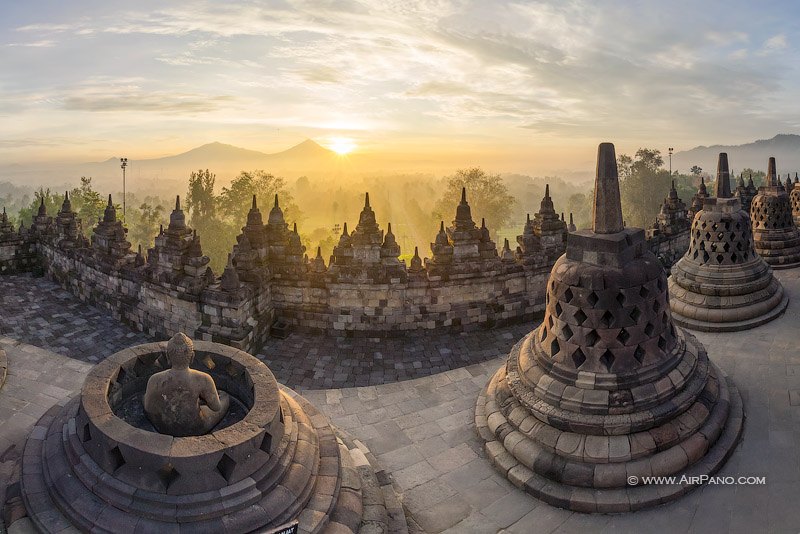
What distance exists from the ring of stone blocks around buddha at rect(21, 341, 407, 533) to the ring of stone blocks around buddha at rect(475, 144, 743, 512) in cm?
222

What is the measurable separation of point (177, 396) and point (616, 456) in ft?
18.4

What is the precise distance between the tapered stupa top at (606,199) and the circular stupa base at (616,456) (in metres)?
2.71

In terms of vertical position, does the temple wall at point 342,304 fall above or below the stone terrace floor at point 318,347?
above

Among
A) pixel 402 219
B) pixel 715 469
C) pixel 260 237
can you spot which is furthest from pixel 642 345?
pixel 402 219

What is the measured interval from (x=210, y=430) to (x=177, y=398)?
27.6 inches

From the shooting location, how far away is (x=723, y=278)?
11.6m

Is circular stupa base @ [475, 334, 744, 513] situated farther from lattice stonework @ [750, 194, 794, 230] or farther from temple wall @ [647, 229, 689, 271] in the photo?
temple wall @ [647, 229, 689, 271]

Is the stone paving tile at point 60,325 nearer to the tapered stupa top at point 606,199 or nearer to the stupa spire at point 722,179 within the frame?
the tapered stupa top at point 606,199

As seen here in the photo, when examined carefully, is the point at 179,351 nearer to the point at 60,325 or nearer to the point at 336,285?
the point at 336,285

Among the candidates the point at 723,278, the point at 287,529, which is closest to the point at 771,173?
the point at 723,278

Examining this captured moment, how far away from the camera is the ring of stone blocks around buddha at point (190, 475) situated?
212 inches

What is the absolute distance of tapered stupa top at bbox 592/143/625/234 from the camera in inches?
304

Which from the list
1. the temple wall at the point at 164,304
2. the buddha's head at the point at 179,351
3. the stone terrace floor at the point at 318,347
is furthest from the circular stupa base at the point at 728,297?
the temple wall at the point at 164,304

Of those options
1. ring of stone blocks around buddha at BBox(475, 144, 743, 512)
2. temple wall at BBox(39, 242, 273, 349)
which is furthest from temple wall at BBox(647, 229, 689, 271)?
temple wall at BBox(39, 242, 273, 349)
